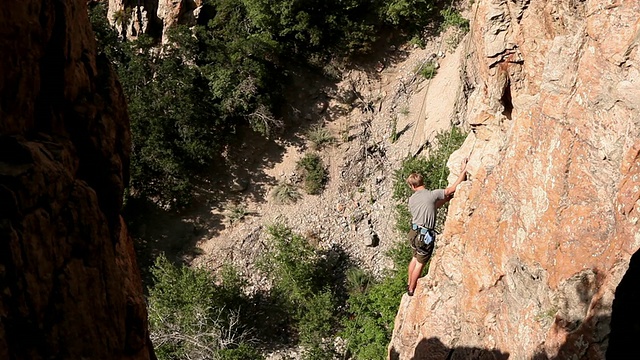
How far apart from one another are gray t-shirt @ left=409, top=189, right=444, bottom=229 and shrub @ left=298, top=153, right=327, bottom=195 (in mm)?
9451

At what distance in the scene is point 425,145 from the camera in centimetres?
1794

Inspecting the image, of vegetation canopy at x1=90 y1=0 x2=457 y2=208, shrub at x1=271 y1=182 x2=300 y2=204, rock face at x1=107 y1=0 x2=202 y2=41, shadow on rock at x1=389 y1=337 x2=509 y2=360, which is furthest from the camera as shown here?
rock face at x1=107 y1=0 x2=202 y2=41

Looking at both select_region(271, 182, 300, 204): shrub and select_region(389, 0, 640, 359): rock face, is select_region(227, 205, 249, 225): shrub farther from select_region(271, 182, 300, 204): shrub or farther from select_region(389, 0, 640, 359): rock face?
select_region(389, 0, 640, 359): rock face

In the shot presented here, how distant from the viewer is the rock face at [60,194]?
13.9 ft

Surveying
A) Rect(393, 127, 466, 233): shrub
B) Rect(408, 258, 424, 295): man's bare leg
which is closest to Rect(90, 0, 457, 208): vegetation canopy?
Rect(393, 127, 466, 233): shrub

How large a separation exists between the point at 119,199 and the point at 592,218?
17.2 ft

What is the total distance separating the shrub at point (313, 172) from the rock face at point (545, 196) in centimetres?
989

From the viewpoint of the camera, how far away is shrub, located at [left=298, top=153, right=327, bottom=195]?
1928 centimetres

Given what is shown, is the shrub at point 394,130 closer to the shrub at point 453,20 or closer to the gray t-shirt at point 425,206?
the shrub at point 453,20

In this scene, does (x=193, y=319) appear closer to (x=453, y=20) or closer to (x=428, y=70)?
(x=428, y=70)

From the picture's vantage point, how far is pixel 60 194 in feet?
15.5

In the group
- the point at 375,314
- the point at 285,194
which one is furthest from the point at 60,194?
the point at 285,194

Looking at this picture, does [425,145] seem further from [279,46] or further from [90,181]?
[90,181]

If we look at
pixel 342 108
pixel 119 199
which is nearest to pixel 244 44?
pixel 342 108
